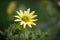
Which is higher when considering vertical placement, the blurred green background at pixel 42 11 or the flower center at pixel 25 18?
the blurred green background at pixel 42 11

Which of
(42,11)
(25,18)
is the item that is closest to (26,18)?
(25,18)

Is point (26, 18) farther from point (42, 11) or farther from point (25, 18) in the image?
point (42, 11)

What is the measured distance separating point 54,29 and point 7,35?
69 centimetres

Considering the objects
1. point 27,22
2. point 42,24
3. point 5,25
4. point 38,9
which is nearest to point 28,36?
point 27,22

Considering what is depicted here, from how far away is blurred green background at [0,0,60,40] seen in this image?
2.30 m

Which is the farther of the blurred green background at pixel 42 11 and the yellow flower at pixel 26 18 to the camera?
the blurred green background at pixel 42 11

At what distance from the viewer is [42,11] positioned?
2484 millimetres

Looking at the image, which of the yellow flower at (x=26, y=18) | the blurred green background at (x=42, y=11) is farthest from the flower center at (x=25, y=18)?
the blurred green background at (x=42, y=11)

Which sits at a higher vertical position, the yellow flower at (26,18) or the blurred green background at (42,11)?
the blurred green background at (42,11)

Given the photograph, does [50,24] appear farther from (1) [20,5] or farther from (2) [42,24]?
(1) [20,5]

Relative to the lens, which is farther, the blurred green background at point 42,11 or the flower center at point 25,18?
the blurred green background at point 42,11

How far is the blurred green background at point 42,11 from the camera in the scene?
230 cm

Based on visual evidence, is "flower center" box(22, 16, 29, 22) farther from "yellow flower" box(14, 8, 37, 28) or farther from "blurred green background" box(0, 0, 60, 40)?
"blurred green background" box(0, 0, 60, 40)

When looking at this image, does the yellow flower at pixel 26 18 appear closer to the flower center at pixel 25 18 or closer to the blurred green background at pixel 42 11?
the flower center at pixel 25 18
